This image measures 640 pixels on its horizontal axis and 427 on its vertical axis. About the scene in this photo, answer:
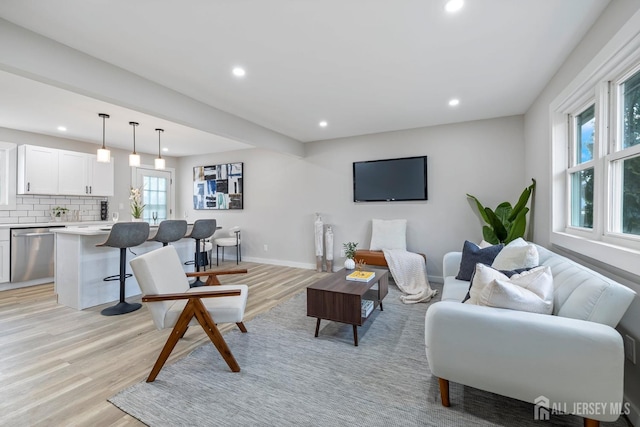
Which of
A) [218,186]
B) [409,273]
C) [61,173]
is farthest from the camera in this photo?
[218,186]

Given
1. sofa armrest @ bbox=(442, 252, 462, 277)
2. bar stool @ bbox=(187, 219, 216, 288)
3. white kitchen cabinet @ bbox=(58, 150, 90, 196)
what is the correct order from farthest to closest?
white kitchen cabinet @ bbox=(58, 150, 90, 196) < bar stool @ bbox=(187, 219, 216, 288) < sofa armrest @ bbox=(442, 252, 462, 277)

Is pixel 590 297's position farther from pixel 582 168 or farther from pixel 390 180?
pixel 390 180

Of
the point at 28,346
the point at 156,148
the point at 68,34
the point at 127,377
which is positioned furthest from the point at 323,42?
the point at 156,148

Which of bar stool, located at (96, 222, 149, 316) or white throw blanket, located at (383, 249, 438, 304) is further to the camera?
white throw blanket, located at (383, 249, 438, 304)

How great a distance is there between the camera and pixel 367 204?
4.88 metres

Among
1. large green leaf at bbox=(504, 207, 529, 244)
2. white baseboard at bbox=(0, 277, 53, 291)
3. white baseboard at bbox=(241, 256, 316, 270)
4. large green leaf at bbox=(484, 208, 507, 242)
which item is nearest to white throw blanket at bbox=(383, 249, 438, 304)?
large green leaf at bbox=(484, 208, 507, 242)

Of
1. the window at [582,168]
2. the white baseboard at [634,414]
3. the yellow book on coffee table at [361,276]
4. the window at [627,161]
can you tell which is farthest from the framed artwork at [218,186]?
the white baseboard at [634,414]

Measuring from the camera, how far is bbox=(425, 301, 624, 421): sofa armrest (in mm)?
1246

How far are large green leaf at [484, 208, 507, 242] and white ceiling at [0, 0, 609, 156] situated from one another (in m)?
1.42

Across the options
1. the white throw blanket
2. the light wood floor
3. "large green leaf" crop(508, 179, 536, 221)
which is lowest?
the light wood floor

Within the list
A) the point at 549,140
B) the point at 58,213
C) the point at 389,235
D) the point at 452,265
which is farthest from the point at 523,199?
the point at 58,213

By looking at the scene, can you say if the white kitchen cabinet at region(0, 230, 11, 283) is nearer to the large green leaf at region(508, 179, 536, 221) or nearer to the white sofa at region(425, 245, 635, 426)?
the white sofa at region(425, 245, 635, 426)

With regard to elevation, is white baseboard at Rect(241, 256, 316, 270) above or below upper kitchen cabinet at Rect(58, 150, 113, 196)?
below

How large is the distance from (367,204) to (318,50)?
9.81 ft
